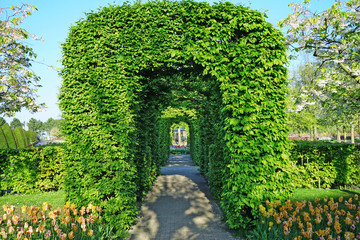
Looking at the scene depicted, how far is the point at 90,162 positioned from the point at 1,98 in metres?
6.13

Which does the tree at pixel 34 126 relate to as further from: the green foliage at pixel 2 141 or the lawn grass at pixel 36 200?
the lawn grass at pixel 36 200

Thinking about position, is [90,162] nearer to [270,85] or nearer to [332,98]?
[270,85]

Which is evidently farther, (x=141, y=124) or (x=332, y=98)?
(x=332, y=98)

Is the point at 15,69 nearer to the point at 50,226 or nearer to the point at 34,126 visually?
the point at 50,226

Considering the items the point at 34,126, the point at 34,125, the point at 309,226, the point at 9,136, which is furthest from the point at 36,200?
the point at 34,125

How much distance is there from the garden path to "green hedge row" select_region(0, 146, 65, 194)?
156 inches

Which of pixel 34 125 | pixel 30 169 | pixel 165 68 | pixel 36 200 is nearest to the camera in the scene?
pixel 165 68

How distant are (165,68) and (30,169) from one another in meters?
7.08

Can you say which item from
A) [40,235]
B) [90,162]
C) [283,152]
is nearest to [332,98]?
[283,152]

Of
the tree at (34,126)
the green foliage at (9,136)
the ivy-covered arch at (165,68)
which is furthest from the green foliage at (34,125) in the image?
the ivy-covered arch at (165,68)

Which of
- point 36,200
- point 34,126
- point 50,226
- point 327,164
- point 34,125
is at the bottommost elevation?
point 36,200

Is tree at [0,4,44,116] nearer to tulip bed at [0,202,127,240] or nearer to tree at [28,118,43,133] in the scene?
tulip bed at [0,202,127,240]

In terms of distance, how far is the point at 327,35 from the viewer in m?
7.41

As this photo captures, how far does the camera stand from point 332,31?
7301 mm
